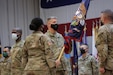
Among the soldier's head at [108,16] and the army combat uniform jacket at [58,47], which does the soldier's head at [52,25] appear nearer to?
the army combat uniform jacket at [58,47]

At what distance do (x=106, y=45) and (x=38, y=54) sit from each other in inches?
41.2

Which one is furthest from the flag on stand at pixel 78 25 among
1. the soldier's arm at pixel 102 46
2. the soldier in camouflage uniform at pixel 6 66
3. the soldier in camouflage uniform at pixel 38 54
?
the soldier in camouflage uniform at pixel 6 66

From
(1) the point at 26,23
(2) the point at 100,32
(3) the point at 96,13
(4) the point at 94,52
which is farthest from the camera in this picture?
(1) the point at 26,23

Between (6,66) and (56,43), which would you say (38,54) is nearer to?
(56,43)

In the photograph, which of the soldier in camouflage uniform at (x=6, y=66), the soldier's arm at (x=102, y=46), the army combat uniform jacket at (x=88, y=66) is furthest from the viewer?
the soldier in camouflage uniform at (x=6, y=66)

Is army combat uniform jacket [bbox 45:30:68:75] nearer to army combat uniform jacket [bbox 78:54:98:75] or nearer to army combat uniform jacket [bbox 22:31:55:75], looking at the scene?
army combat uniform jacket [bbox 22:31:55:75]

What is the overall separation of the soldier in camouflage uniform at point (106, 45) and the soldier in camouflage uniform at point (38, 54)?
73cm

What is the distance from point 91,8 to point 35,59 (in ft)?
17.0

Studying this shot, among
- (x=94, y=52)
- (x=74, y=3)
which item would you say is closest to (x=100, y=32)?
(x=94, y=52)

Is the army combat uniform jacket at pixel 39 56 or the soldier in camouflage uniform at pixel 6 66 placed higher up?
the army combat uniform jacket at pixel 39 56

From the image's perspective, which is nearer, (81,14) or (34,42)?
(34,42)

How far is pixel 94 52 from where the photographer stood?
872cm

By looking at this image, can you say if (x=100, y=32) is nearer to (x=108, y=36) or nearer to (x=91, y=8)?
(x=108, y=36)

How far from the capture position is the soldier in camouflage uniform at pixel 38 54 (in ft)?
15.2
